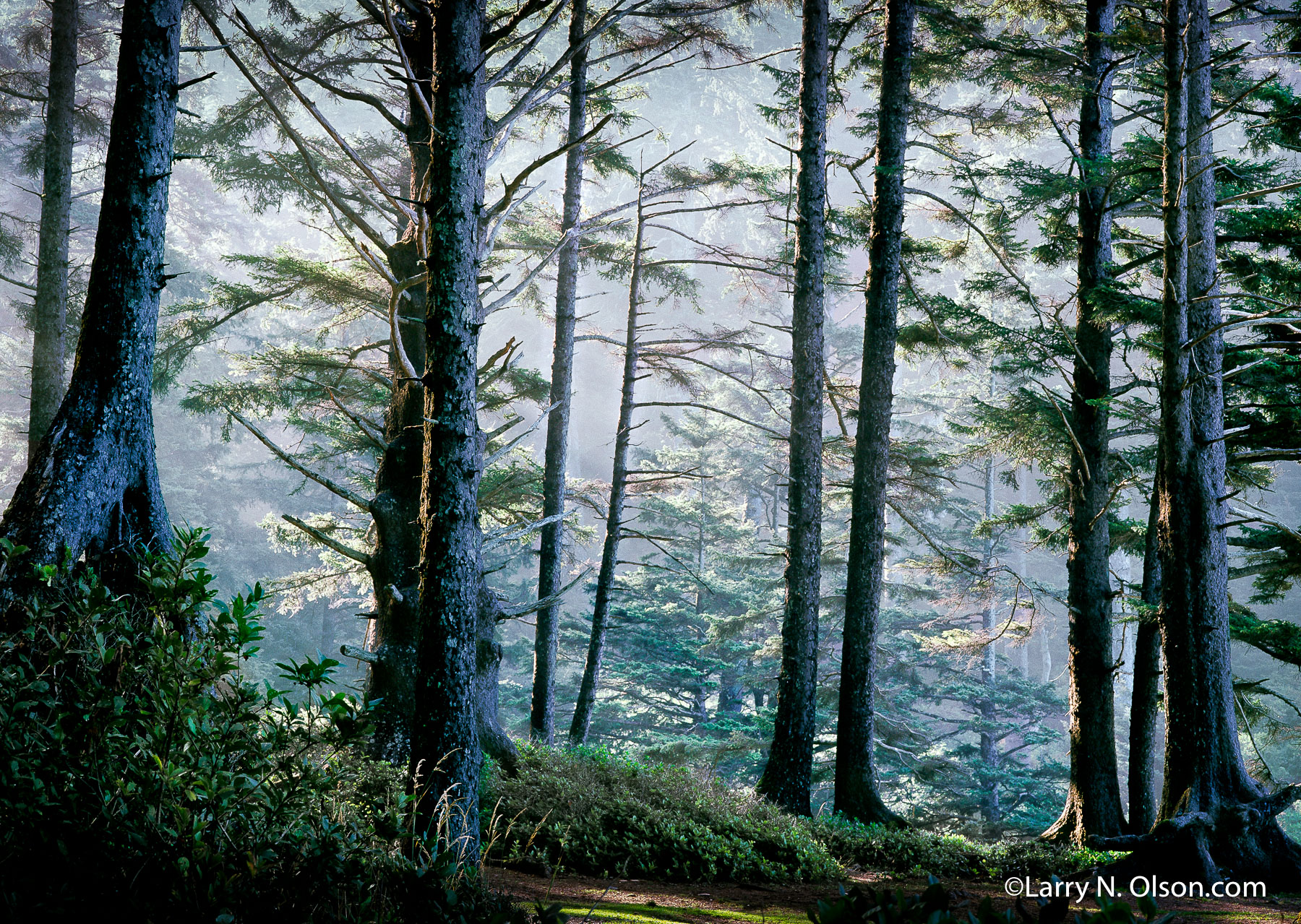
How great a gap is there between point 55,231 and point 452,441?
27.9 feet

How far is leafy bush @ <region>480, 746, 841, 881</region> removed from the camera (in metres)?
5.06

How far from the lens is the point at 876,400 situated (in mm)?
8773

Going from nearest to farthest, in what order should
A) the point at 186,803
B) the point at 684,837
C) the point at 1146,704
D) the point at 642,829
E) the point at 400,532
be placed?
the point at 186,803, the point at 684,837, the point at 642,829, the point at 400,532, the point at 1146,704

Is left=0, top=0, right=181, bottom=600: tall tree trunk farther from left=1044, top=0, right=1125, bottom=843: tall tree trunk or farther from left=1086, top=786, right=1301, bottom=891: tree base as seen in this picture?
left=1044, top=0, right=1125, bottom=843: tall tree trunk

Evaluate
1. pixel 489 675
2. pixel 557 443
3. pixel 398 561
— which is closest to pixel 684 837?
Result: pixel 489 675

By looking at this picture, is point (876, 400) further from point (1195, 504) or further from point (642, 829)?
point (642, 829)

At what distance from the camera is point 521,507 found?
1283 centimetres

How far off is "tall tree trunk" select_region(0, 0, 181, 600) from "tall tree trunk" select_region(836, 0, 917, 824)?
6760mm

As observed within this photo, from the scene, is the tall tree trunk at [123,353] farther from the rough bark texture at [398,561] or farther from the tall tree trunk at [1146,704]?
the tall tree trunk at [1146,704]

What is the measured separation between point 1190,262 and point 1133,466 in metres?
4.19

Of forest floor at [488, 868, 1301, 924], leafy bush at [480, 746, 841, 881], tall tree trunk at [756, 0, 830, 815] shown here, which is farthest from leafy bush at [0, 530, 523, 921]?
tall tree trunk at [756, 0, 830, 815]

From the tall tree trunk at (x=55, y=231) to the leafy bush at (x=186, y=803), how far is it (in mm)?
7870

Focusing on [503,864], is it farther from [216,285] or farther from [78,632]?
[216,285]

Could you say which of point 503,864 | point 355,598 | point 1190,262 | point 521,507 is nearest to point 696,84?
point 355,598
